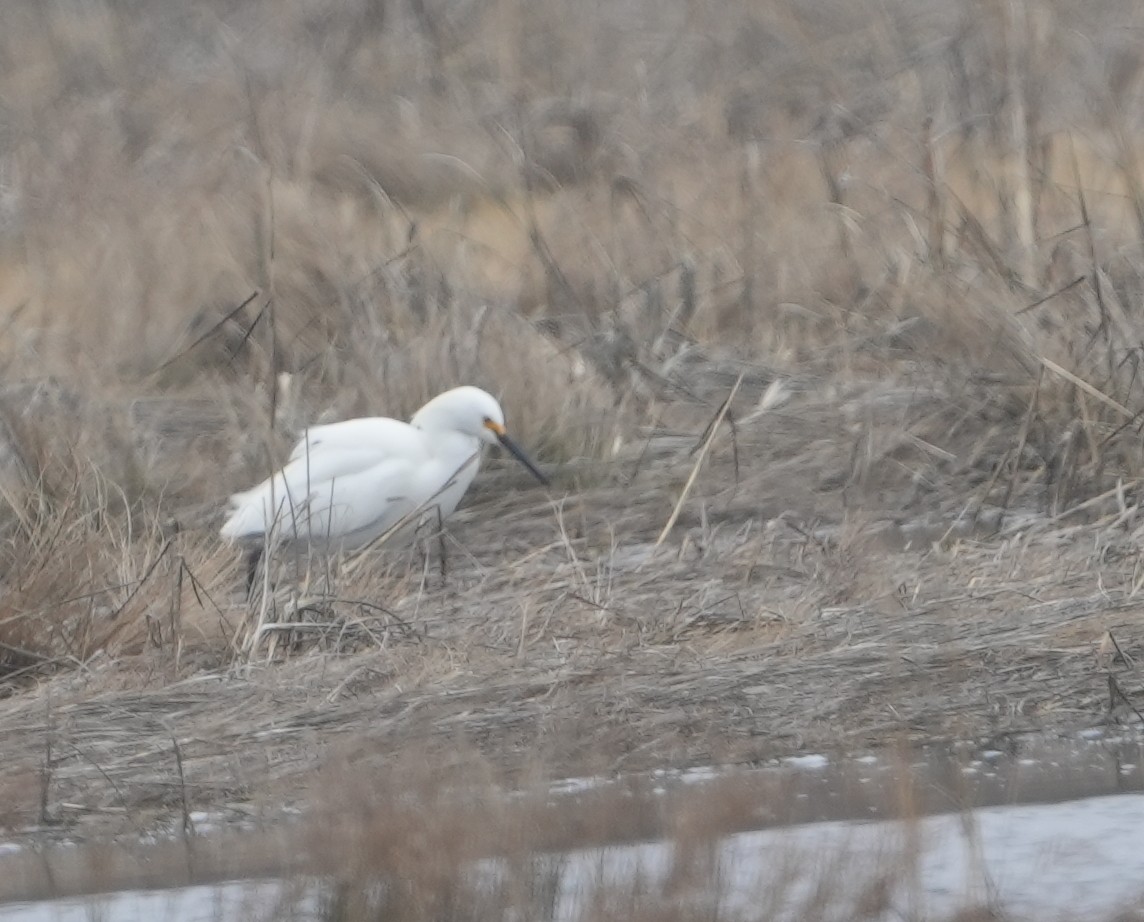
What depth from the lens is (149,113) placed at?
47.0 ft

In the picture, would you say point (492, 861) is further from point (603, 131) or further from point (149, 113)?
point (149, 113)

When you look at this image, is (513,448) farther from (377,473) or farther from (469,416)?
(377,473)

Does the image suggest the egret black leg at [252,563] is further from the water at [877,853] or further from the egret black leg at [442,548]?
the water at [877,853]

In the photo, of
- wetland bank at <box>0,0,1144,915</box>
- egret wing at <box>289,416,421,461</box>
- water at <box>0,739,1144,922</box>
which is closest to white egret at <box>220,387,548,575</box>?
egret wing at <box>289,416,421,461</box>

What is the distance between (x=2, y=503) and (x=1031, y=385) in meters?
3.17

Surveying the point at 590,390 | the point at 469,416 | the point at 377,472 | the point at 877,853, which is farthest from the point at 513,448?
the point at 877,853

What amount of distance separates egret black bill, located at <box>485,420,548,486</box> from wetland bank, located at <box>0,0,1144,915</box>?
122 millimetres

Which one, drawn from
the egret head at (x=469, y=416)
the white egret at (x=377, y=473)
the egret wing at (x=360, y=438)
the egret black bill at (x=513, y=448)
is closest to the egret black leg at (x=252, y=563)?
the white egret at (x=377, y=473)

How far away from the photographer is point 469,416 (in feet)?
25.6

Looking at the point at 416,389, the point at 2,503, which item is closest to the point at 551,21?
the point at 416,389

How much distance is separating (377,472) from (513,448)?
57 centimetres

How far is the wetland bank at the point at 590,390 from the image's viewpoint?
5.16 m

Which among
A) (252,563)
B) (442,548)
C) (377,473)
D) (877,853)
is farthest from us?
(377,473)

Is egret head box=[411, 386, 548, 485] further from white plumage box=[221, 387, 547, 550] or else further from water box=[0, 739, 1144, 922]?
water box=[0, 739, 1144, 922]
